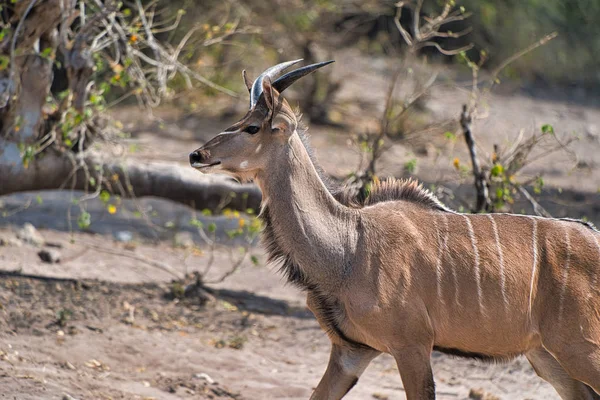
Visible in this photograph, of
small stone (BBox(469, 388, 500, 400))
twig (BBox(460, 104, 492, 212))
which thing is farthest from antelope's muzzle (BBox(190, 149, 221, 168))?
twig (BBox(460, 104, 492, 212))

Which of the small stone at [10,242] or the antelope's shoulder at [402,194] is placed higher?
the antelope's shoulder at [402,194]

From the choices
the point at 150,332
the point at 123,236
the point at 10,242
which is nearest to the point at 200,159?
Result: the point at 150,332

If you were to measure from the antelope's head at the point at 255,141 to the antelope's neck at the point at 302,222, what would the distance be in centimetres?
6

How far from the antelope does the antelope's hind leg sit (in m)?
0.28

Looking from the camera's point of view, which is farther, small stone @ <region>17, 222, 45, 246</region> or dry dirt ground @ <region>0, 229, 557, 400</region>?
small stone @ <region>17, 222, 45, 246</region>

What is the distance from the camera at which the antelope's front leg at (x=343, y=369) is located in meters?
4.11

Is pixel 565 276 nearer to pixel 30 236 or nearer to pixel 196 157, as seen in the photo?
pixel 196 157

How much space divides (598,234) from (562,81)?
10983 mm

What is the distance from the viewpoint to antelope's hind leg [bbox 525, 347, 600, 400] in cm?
425

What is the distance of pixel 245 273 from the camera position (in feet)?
23.2

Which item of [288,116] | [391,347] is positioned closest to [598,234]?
[391,347]

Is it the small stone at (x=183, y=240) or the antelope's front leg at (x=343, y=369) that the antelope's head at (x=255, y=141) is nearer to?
the antelope's front leg at (x=343, y=369)

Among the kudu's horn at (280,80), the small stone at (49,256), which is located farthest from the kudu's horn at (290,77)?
the small stone at (49,256)

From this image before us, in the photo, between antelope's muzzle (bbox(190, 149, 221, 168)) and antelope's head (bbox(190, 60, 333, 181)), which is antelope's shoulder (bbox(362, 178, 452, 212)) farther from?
antelope's muzzle (bbox(190, 149, 221, 168))
